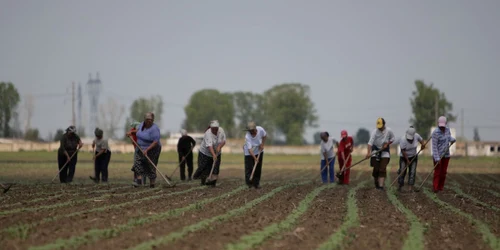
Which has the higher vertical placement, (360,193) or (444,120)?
(444,120)

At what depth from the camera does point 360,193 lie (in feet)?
55.2

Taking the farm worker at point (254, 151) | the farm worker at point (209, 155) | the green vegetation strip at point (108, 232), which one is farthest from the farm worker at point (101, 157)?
the green vegetation strip at point (108, 232)

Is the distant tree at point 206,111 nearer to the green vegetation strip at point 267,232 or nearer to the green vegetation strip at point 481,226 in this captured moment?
the green vegetation strip at point 481,226

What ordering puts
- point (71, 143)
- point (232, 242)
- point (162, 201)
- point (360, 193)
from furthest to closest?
1. point (71, 143)
2. point (360, 193)
3. point (162, 201)
4. point (232, 242)

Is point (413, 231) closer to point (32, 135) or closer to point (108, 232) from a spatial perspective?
point (108, 232)

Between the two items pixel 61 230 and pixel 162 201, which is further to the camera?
pixel 162 201

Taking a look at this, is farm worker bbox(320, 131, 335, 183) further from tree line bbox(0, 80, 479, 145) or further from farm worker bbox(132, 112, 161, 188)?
tree line bbox(0, 80, 479, 145)

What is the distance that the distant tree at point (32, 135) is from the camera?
93.0m

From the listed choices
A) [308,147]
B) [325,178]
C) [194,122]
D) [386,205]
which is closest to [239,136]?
[194,122]

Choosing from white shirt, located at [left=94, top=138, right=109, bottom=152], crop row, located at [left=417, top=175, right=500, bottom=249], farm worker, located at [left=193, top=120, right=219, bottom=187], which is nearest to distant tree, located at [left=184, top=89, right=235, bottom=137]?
white shirt, located at [left=94, top=138, right=109, bottom=152]

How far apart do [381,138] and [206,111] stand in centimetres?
10119

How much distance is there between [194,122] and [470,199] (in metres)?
104

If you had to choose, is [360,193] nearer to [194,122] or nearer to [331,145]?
[331,145]

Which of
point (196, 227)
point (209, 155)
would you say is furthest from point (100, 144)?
point (196, 227)
